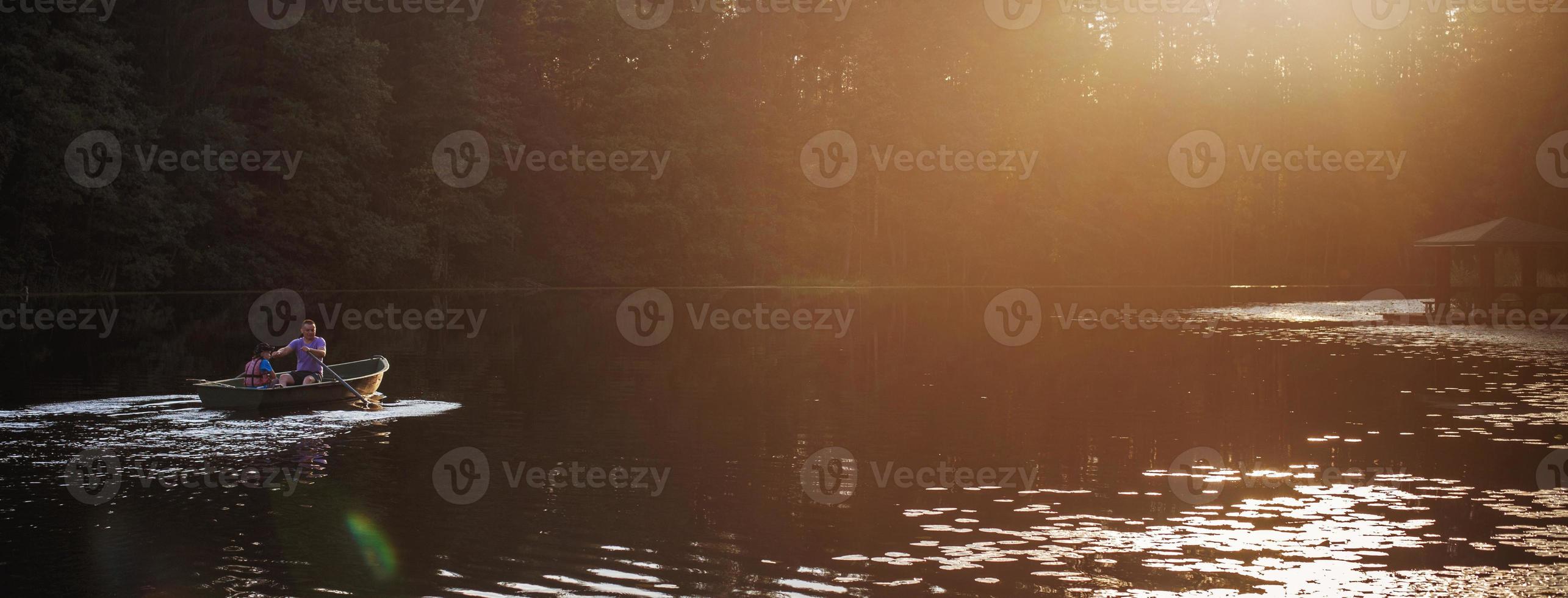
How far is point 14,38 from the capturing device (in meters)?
53.6

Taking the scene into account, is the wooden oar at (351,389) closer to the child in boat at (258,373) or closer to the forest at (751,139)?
the child in boat at (258,373)

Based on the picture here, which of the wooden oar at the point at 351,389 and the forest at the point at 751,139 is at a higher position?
the forest at the point at 751,139

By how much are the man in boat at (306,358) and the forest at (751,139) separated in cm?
3638

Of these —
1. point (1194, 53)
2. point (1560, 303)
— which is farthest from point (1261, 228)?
point (1560, 303)

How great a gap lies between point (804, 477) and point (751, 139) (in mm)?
71545

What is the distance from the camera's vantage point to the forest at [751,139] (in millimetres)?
57250

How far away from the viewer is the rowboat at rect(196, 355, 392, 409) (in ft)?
66.5

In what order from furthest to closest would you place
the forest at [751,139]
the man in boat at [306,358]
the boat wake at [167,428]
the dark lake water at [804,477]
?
the forest at [751,139]
the man in boat at [306,358]
the boat wake at [167,428]
the dark lake water at [804,477]

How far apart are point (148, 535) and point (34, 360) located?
65.8 ft

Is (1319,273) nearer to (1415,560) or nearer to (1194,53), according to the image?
(1194,53)

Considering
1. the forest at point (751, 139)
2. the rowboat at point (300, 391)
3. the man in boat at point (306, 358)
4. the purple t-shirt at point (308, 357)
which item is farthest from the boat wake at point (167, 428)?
the forest at point (751, 139)

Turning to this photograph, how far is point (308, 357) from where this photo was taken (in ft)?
72.9

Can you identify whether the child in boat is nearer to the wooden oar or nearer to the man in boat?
the man in boat

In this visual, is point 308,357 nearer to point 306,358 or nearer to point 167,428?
point 306,358
